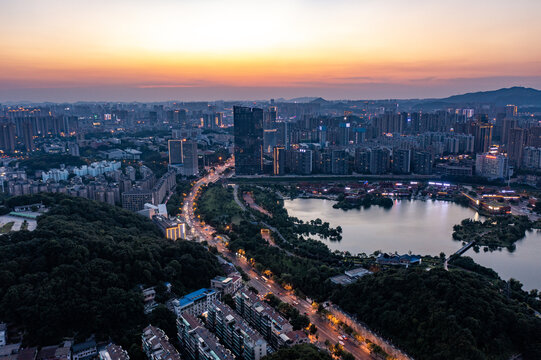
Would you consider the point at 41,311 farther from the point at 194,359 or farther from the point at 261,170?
the point at 261,170

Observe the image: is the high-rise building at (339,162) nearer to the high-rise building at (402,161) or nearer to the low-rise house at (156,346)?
the high-rise building at (402,161)

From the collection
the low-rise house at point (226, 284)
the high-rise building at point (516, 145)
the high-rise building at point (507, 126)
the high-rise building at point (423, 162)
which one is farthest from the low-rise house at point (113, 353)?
the high-rise building at point (507, 126)

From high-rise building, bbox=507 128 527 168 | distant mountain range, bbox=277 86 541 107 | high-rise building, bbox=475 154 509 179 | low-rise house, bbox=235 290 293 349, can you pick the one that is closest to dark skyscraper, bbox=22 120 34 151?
low-rise house, bbox=235 290 293 349

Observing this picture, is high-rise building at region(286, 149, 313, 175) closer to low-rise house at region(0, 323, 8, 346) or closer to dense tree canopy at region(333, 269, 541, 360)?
dense tree canopy at region(333, 269, 541, 360)

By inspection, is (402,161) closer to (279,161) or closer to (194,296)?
(279,161)

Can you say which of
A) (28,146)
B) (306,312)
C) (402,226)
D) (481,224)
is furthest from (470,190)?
(28,146)

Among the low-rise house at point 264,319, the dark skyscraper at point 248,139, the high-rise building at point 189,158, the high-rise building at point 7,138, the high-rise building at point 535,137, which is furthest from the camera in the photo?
the high-rise building at point 7,138

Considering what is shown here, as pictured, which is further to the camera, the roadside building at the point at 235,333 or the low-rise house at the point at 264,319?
the low-rise house at the point at 264,319
